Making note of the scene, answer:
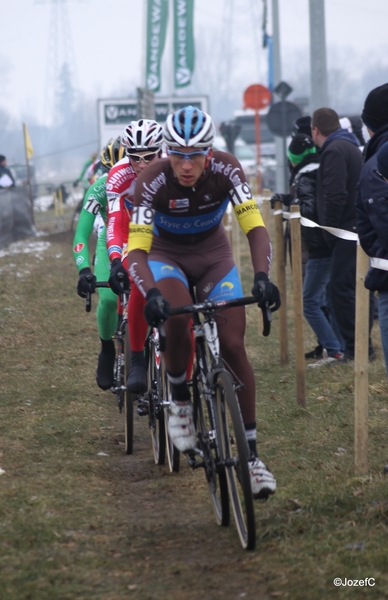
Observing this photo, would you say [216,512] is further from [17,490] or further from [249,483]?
[17,490]

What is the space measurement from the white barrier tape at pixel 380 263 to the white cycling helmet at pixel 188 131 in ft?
3.45

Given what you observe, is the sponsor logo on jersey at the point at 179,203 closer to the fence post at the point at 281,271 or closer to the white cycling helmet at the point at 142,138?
the white cycling helmet at the point at 142,138

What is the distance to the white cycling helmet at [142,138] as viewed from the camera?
244 inches

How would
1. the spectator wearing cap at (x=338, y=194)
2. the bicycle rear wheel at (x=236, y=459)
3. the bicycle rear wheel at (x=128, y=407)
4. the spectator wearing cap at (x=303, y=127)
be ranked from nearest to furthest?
1. the bicycle rear wheel at (x=236, y=459)
2. the bicycle rear wheel at (x=128, y=407)
3. the spectator wearing cap at (x=338, y=194)
4. the spectator wearing cap at (x=303, y=127)

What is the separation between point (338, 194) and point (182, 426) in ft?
12.7

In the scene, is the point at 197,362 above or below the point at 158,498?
above

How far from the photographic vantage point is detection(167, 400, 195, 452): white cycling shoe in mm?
4652

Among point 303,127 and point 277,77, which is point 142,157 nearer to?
point 303,127

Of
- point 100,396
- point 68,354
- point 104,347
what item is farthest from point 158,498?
point 68,354

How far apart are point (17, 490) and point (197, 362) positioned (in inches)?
52.6

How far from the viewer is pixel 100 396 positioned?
7.79 metres

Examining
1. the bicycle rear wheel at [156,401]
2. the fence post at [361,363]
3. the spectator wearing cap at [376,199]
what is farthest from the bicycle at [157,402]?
the spectator wearing cap at [376,199]

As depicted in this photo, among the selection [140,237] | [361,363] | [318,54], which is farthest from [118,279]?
[318,54]

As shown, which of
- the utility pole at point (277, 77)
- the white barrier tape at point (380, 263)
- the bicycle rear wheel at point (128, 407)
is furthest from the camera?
the utility pole at point (277, 77)
